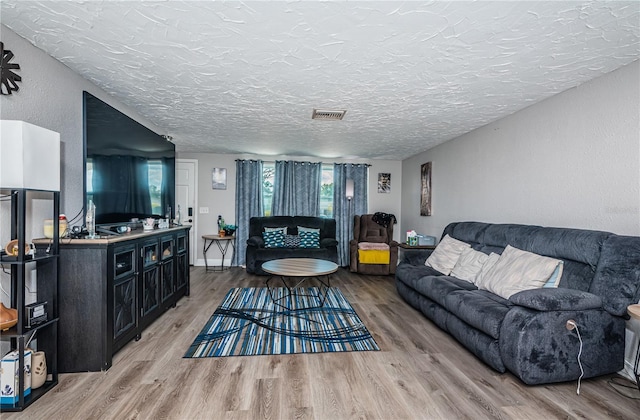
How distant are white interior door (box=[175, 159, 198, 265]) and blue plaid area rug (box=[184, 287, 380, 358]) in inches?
102

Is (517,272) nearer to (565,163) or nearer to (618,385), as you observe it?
(618,385)

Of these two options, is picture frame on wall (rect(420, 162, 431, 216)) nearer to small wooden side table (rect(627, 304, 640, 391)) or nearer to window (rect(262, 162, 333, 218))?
window (rect(262, 162, 333, 218))

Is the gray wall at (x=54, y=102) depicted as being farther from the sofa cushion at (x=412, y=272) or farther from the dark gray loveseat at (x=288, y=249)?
the sofa cushion at (x=412, y=272)

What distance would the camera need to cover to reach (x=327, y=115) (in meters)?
3.68

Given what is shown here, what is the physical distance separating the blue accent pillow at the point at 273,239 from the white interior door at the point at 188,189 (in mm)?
1628

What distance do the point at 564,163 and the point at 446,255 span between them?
1.55 meters

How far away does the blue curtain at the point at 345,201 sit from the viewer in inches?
260

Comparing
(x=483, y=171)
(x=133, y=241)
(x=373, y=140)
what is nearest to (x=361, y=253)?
(x=373, y=140)

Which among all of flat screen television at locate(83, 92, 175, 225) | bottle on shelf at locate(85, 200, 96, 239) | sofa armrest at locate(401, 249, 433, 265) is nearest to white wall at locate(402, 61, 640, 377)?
sofa armrest at locate(401, 249, 433, 265)

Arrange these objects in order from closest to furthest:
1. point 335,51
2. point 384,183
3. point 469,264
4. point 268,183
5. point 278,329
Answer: point 335,51 < point 278,329 < point 469,264 < point 268,183 < point 384,183

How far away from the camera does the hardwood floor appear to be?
1869mm

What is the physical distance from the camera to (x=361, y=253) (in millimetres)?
5785

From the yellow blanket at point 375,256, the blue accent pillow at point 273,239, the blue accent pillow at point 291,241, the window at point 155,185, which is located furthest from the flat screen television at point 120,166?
the yellow blanket at point 375,256

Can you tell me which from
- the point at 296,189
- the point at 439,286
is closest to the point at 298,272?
the point at 439,286
